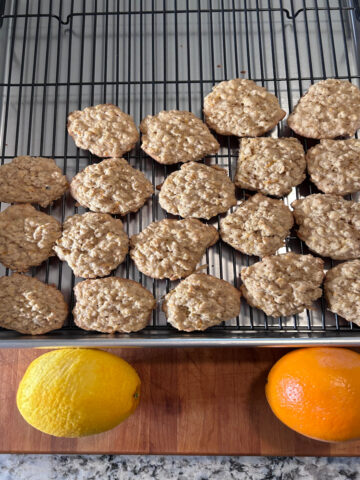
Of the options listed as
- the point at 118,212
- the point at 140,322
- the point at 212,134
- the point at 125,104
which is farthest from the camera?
the point at 125,104

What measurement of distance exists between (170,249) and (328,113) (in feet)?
2.11

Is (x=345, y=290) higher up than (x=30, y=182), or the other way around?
(x=30, y=182)

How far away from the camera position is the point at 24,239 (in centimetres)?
122

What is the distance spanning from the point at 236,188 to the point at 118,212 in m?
0.37

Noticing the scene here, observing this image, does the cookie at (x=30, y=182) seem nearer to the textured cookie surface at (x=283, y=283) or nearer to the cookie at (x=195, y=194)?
the cookie at (x=195, y=194)

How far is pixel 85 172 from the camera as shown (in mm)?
1287

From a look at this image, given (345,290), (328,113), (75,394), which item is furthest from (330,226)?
(75,394)

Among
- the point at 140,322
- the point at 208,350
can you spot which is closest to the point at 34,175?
the point at 140,322

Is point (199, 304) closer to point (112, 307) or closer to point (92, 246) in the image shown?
point (112, 307)

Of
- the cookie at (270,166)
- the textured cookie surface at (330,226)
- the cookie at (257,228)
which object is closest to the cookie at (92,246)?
the cookie at (257,228)

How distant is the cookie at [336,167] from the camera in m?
1.27

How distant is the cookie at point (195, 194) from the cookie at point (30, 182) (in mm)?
316

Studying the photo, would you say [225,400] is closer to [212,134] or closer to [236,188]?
[236,188]

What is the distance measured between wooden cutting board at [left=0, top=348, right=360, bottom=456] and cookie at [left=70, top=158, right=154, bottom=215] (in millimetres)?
416
